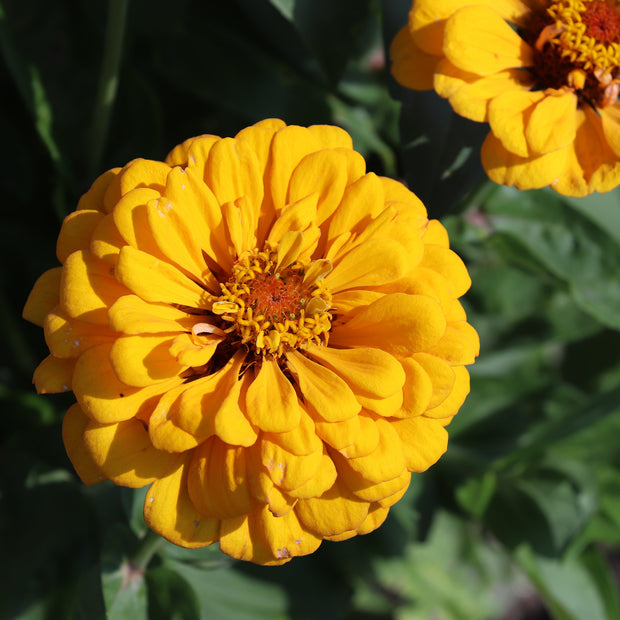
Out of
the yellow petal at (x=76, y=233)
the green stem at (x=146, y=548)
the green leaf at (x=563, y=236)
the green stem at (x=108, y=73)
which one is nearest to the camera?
the yellow petal at (x=76, y=233)

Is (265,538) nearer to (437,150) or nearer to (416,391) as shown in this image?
(416,391)

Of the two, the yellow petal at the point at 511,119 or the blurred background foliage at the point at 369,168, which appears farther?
the blurred background foliage at the point at 369,168

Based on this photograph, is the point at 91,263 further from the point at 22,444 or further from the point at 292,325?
the point at 22,444

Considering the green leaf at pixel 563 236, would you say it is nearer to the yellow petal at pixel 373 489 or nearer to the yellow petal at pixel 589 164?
the yellow petal at pixel 589 164

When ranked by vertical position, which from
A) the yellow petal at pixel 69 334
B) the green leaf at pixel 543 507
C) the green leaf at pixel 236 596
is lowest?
the green leaf at pixel 236 596

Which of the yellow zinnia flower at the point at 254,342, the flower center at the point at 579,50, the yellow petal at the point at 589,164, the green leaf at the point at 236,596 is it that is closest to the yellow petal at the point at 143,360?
the yellow zinnia flower at the point at 254,342

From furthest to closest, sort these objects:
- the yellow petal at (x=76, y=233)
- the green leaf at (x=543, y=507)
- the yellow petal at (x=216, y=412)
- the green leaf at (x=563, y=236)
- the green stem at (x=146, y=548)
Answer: the green leaf at (x=543, y=507) → the green leaf at (x=563, y=236) → the green stem at (x=146, y=548) → the yellow petal at (x=76, y=233) → the yellow petal at (x=216, y=412)

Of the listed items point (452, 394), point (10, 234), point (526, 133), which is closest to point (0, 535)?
point (10, 234)
